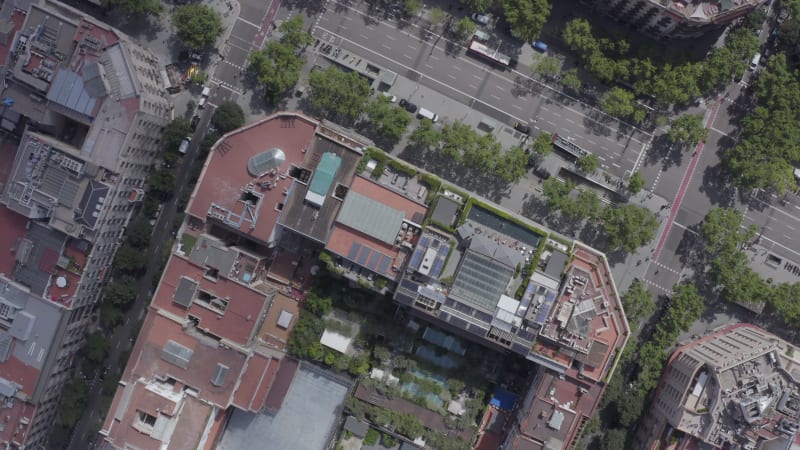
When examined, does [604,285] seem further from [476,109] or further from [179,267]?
[179,267]

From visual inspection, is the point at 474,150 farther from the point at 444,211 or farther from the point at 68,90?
the point at 68,90

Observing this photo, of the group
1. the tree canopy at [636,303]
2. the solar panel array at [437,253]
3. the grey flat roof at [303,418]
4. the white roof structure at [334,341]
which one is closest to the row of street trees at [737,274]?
the tree canopy at [636,303]

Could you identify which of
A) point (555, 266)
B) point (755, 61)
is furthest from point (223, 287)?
point (755, 61)

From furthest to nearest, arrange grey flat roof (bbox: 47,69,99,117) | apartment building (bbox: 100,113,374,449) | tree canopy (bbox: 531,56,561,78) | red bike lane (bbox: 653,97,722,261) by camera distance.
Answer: red bike lane (bbox: 653,97,722,261), tree canopy (bbox: 531,56,561,78), grey flat roof (bbox: 47,69,99,117), apartment building (bbox: 100,113,374,449)

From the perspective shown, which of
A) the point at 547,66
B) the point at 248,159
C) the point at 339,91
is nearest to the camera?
the point at 248,159

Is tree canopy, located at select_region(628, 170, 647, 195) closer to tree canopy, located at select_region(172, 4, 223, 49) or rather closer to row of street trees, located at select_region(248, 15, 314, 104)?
row of street trees, located at select_region(248, 15, 314, 104)

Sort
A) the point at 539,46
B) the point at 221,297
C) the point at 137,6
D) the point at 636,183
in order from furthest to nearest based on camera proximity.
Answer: the point at 539,46, the point at 137,6, the point at 636,183, the point at 221,297

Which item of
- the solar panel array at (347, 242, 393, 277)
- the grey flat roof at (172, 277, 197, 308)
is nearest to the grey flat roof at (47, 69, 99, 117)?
the grey flat roof at (172, 277, 197, 308)
